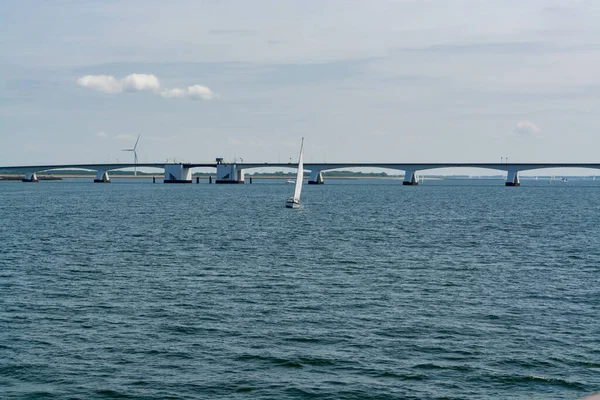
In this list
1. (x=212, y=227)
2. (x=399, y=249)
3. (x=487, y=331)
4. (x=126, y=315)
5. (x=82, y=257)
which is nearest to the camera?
(x=487, y=331)

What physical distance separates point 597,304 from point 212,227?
54.0m

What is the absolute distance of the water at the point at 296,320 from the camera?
79.2 ft

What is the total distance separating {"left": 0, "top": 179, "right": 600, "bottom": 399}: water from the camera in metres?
24.1

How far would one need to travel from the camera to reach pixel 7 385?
78.0 ft

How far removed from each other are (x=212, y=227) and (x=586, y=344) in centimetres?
5927

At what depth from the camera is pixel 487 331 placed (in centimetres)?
3064

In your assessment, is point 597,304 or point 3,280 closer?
point 597,304

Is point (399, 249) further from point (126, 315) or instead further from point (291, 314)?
point (126, 315)

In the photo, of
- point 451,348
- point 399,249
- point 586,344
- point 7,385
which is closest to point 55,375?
point 7,385

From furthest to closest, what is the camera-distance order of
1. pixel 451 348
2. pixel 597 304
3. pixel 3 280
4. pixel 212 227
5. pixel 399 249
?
pixel 212 227
pixel 399 249
pixel 3 280
pixel 597 304
pixel 451 348

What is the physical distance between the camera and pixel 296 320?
107 feet

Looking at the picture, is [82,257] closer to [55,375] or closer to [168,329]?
[168,329]

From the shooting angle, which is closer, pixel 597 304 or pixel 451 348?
pixel 451 348

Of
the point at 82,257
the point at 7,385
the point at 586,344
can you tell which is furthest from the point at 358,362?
the point at 82,257
